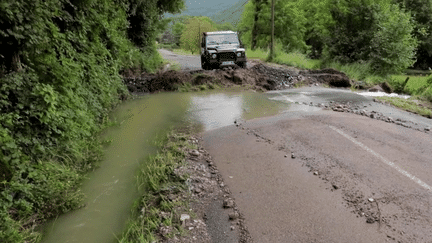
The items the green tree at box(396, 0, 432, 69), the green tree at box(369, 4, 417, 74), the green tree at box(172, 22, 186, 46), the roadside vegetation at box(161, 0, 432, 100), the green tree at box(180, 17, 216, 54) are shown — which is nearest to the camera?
the roadside vegetation at box(161, 0, 432, 100)

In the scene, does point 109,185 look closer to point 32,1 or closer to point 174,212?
point 174,212

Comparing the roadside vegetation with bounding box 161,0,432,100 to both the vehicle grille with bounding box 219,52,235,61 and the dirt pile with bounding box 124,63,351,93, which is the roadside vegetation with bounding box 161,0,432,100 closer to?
the dirt pile with bounding box 124,63,351,93

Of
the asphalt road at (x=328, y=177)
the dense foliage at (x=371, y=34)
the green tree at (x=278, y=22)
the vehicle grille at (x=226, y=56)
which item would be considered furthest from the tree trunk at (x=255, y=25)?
the asphalt road at (x=328, y=177)

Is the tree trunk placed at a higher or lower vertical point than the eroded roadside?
higher

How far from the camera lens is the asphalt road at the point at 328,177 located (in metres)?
3.81

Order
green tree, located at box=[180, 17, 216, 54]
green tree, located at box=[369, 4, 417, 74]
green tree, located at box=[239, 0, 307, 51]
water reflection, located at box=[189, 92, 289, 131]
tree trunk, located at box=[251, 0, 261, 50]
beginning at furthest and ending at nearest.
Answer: green tree, located at box=[180, 17, 216, 54] → green tree, located at box=[239, 0, 307, 51] → tree trunk, located at box=[251, 0, 261, 50] → green tree, located at box=[369, 4, 417, 74] → water reflection, located at box=[189, 92, 289, 131]

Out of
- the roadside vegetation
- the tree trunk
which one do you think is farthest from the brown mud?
the tree trunk

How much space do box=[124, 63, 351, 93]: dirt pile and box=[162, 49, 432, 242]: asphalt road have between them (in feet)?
22.4

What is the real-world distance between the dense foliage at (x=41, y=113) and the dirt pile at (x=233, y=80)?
694 cm

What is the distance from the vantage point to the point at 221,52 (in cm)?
1611

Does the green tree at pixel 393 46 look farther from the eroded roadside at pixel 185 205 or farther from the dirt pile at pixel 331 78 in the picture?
the eroded roadside at pixel 185 205

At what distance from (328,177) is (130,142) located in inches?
188

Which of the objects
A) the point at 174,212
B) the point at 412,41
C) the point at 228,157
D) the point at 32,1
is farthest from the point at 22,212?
the point at 412,41

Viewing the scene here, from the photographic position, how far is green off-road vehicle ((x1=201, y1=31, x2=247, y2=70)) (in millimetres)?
16156
